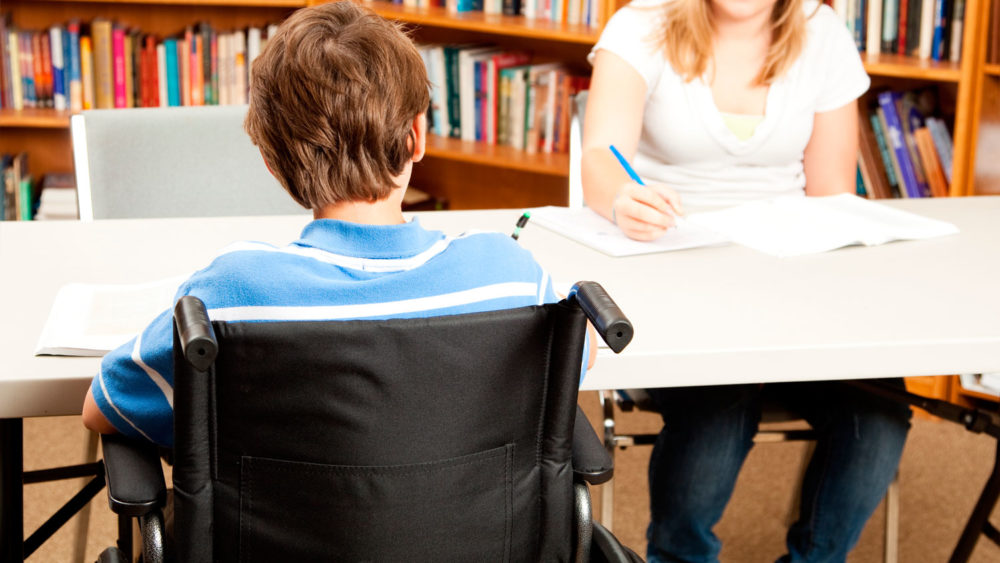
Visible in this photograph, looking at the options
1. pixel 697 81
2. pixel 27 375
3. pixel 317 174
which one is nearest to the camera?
pixel 317 174

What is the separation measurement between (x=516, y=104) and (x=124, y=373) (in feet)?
7.16

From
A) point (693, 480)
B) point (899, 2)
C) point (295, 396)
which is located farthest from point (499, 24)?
point (295, 396)

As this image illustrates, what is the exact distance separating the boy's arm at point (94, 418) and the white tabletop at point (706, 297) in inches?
3.2

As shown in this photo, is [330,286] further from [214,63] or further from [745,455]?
[214,63]

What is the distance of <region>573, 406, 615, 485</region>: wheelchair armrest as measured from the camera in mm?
972

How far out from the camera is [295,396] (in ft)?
2.72

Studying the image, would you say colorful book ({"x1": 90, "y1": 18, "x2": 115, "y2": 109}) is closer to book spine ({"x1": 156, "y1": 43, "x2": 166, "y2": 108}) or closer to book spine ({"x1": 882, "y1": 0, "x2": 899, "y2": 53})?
book spine ({"x1": 156, "y1": 43, "x2": 166, "y2": 108})

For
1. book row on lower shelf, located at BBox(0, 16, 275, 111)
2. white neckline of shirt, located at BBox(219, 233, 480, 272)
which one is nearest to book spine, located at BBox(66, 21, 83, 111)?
book row on lower shelf, located at BBox(0, 16, 275, 111)

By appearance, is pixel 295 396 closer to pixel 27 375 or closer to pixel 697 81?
pixel 27 375

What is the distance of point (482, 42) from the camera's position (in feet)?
10.3

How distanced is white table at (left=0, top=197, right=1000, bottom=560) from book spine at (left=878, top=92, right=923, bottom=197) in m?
0.98

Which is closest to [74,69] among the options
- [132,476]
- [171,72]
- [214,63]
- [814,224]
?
[171,72]

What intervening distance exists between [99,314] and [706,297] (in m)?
0.70

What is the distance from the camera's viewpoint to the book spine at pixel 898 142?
2551 millimetres
